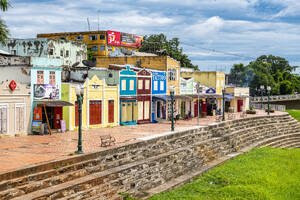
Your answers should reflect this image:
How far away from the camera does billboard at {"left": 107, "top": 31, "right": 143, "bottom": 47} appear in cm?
8456

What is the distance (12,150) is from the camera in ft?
66.2

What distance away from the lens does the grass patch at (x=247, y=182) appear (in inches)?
766

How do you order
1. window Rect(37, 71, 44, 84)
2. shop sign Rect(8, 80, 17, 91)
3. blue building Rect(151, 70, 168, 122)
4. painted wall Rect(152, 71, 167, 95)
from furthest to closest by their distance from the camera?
painted wall Rect(152, 71, 167, 95) < blue building Rect(151, 70, 168, 122) < window Rect(37, 71, 44, 84) < shop sign Rect(8, 80, 17, 91)

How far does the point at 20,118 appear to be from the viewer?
25.9 meters

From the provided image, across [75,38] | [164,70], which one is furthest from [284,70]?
[164,70]

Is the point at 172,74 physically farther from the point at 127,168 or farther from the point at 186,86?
the point at 127,168

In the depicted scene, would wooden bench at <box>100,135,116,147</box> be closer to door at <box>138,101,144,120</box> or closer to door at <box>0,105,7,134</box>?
door at <box>0,105,7,134</box>

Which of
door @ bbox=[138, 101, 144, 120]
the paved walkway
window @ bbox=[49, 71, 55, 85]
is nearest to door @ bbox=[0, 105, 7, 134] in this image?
the paved walkway

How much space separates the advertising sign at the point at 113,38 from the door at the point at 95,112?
53.4m

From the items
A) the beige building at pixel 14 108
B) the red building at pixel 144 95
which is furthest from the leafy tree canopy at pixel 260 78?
the beige building at pixel 14 108

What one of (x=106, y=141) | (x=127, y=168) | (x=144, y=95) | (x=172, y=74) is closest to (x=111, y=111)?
(x=144, y=95)

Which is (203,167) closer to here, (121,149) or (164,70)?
(121,149)

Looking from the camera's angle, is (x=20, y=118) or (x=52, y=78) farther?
(x=52, y=78)

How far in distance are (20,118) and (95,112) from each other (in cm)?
722
